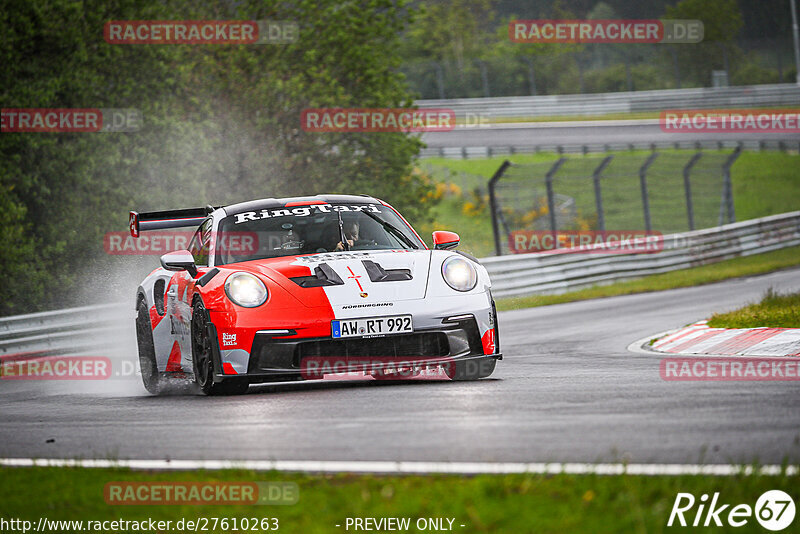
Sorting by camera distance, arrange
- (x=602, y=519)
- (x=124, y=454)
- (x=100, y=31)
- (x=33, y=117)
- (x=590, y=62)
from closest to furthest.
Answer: (x=602, y=519) → (x=124, y=454) → (x=33, y=117) → (x=100, y=31) → (x=590, y=62)

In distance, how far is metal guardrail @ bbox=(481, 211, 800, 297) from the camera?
20.0 meters

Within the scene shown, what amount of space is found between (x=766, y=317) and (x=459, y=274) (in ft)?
14.7

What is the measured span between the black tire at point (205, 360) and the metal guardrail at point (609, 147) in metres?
34.2

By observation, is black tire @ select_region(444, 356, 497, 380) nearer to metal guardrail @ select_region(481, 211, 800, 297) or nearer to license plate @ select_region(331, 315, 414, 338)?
license plate @ select_region(331, 315, 414, 338)

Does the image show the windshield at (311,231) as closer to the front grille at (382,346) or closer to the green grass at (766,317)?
the front grille at (382,346)

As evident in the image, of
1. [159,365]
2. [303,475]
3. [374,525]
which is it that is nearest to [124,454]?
[303,475]

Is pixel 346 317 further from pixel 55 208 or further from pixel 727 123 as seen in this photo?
pixel 727 123

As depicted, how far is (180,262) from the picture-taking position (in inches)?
330

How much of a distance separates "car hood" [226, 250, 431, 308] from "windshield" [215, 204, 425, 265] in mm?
352

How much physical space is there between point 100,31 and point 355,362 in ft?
57.0

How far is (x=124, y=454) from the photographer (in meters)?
5.54

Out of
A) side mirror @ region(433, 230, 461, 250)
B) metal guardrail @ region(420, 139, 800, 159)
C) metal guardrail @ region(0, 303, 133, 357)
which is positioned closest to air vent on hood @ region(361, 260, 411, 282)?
Answer: side mirror @ region(433, 230, 461, 250)

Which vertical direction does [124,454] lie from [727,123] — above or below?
below

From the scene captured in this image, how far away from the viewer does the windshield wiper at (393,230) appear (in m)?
9.15
